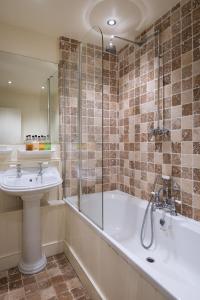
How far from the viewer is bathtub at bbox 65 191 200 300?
1.06 meters

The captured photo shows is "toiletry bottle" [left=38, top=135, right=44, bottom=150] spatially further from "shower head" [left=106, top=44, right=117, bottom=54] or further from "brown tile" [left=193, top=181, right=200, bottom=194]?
"brown tile" [left=193, top=181, right=200, bottom=194]

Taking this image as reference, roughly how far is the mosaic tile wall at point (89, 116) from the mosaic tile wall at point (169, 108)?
0.63 ft

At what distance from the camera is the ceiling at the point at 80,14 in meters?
1.78

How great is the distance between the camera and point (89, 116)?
2234 millimetres

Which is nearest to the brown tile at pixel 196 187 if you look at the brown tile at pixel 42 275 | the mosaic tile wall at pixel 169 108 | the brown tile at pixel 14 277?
the mosaic tile wall at pixel 169 108

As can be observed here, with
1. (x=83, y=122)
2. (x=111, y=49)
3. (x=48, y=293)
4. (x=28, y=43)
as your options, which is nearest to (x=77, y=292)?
(x=48, y=293)

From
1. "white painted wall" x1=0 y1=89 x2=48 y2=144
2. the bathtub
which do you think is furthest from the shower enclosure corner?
"white painted wall" x1=0 y1=89 x2=48 y2=144

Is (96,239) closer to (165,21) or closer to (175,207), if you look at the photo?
(175,207)

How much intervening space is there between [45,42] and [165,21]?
1347 mm

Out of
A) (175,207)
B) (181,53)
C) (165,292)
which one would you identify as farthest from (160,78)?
(165,292)

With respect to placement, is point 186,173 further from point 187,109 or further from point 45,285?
point 45,285

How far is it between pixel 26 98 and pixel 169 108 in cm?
158

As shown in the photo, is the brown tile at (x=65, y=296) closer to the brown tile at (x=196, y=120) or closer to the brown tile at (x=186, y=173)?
the brown tile at (x=186, y=173)

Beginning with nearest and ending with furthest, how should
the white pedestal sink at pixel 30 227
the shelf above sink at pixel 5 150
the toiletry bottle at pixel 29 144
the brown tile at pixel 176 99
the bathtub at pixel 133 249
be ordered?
the bathtub at pixel 133 249 → the brown tile at pixel 176 99 → the white pedestal sink at pixel 30 227 → the shelf above sink at pixel 5 150 → the toiletry bottle at pixel 29 144
